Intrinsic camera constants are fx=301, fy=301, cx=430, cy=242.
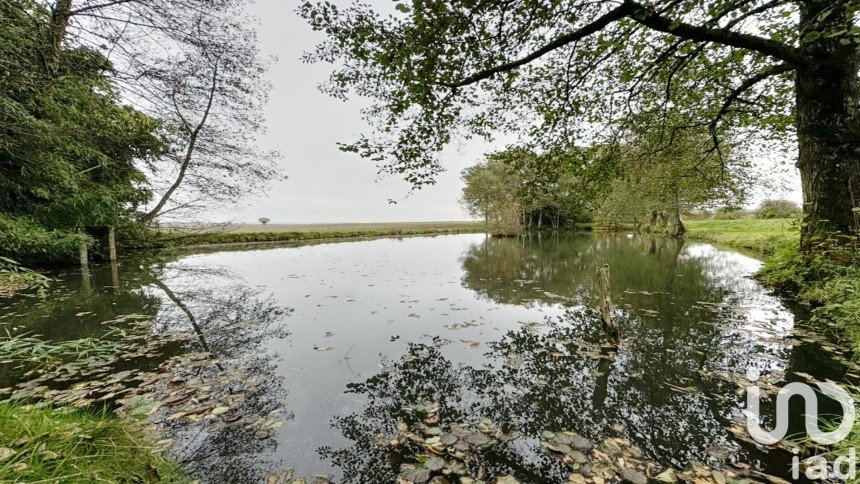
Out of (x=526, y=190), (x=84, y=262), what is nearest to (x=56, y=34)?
(x=526, y=190)

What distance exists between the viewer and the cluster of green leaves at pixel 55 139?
3865 mm

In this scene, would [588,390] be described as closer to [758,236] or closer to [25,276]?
[25,276]

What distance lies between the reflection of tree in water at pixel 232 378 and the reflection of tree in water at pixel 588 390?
0.73 meters

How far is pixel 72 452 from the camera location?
1871 millimetres

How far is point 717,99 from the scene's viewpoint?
26.0 ft

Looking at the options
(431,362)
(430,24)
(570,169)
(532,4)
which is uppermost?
(532,4)

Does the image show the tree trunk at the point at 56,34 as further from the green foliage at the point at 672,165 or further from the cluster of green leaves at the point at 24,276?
the green foliage at the point at 672,165

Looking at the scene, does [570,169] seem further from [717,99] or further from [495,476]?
[495,476]

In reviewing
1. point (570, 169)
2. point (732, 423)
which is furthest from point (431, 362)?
point (570, 169)

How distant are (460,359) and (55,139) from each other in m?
7.67

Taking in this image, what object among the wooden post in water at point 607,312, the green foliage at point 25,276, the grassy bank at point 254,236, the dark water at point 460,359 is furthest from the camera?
the grassy bank at point 254,236

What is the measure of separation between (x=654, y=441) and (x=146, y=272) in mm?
17320

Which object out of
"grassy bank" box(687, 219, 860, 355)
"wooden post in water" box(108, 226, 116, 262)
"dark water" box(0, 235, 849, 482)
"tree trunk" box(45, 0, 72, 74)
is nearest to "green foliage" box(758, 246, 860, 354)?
"grassy bank" box(687, 219, 860, 355)

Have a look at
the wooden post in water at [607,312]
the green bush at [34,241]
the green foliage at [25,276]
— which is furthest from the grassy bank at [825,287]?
the green bush at [34,241]
